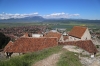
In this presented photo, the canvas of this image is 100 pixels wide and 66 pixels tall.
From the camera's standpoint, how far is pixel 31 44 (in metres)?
26.0

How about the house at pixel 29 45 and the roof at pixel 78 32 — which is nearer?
the house at pixel 29 45

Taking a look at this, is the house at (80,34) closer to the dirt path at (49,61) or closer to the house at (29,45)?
the house at (29,45)

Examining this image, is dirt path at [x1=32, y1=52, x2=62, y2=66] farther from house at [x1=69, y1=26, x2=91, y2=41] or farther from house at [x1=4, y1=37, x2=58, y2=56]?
house at [x1=69, y1=26, x2=91, y2=41]

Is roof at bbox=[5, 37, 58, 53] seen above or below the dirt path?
below

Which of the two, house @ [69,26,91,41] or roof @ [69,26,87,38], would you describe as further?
roof @ [69,26,87,38]

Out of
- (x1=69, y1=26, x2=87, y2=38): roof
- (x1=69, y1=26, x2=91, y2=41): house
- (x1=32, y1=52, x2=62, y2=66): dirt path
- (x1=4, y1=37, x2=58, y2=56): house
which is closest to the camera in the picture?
(x1=32, y1=52, x2=62, y2=66): dirt path

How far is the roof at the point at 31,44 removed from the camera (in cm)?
2522

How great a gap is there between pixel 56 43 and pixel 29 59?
30.8 feet

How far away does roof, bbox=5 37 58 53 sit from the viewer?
25.2 meters

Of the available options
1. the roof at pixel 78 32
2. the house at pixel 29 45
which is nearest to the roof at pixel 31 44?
the house at pixel 29 45

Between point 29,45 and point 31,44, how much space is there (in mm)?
381

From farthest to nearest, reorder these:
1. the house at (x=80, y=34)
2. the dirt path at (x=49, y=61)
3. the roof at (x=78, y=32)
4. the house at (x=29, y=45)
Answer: the roof at (x=78, y=32) < the house at (x=80, y=34) < the house at (x=29, y=45) < the dirt path at (x=49, y=61)

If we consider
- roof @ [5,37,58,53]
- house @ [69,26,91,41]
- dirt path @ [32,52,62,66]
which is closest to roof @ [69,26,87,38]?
house @ [69,26,91,41]

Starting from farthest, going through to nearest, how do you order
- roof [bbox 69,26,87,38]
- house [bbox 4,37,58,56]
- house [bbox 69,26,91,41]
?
roof [bbox 69,26,87,38] → house [bbox 69,26,91,41] → house [bbox 4,37,58,56]
